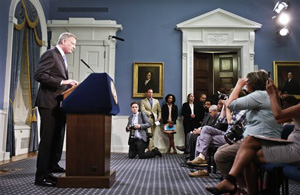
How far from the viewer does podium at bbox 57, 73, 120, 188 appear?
265 centimetres

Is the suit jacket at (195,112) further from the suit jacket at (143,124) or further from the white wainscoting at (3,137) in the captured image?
the white wainscoting at (3,137)

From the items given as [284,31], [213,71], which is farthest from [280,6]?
[213,71]

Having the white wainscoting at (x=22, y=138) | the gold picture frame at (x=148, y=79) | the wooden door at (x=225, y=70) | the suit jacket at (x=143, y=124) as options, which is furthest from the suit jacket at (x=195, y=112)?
the white wainscoting at (x=22, y=138)

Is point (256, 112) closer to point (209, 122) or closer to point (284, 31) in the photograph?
point (209, 122)

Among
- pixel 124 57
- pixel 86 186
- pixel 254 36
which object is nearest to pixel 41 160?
pixel 86 186

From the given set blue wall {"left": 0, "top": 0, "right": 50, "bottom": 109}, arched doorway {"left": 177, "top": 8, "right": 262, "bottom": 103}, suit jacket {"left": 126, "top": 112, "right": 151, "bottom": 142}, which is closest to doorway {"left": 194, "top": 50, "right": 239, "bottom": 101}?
arched doorway {"left": 177, "top": 8, "right": 262, "bottom": 103}

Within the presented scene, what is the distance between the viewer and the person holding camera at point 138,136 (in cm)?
566

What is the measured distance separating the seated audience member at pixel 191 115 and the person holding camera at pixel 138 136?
40.4 inches

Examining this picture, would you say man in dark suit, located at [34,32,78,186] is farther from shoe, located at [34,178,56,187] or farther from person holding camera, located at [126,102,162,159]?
person holding camera, located at [126,102,162,159]

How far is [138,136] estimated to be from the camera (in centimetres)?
589

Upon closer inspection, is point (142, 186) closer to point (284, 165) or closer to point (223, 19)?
point (284, 165)

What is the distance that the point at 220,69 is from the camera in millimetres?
7836

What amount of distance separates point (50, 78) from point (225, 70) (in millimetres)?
5876

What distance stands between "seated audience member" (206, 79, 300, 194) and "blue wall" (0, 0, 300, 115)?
197 inches
